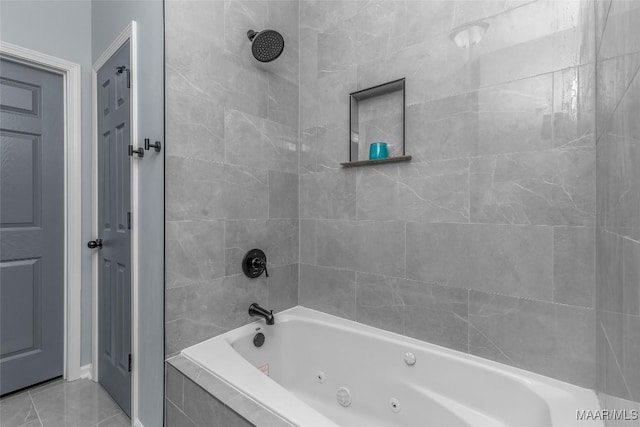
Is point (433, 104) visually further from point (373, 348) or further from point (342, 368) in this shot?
point (342, 368)

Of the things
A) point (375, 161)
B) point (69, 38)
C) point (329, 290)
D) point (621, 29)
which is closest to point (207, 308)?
point (329, 290)

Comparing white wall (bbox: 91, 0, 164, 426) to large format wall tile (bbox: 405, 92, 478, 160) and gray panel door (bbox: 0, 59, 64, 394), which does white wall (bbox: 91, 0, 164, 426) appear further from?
large format wall tile (bbox: 405, 92, 478, 160)

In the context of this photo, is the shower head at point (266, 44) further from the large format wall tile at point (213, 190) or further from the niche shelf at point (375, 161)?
the niche shelf at point (375, 161)

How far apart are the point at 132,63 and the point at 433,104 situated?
155 cm

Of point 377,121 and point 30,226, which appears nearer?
point 377,121

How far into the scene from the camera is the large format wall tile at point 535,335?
1.19 meters

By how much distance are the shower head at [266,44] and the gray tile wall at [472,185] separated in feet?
1.26

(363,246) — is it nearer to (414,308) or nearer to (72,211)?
(414,308)

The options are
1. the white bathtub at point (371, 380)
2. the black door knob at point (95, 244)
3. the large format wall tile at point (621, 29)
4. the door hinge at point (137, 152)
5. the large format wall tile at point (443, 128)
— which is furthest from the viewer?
the black door knob at point (95, 244)

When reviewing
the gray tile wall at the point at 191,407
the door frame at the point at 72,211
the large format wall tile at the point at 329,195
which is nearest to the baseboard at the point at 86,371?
the door frame at the point at 72,211

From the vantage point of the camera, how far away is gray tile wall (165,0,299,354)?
1455mm

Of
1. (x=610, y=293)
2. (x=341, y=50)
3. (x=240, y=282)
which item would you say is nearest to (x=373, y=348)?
(x=240, y=282)

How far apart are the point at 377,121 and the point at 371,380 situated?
143 cm

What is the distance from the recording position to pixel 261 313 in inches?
69.8
